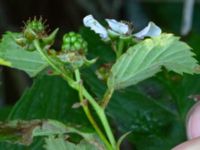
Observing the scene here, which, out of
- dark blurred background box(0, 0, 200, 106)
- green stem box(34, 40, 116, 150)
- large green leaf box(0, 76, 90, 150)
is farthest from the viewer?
dark blurred background box(0, 0, 200, 106)

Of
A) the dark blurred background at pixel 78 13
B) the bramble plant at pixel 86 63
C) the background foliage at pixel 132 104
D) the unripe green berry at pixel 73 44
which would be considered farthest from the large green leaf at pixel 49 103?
the dark blurred background at pixel 78 13

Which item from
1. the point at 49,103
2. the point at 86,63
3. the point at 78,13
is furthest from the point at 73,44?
the point at 78,13

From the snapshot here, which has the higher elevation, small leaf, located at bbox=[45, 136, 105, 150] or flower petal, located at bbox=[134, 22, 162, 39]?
flower petal, located at bbox=[134, 22, 162, 39]

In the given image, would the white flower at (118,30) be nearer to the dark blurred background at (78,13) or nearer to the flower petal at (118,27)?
the flower petal at (118,27)

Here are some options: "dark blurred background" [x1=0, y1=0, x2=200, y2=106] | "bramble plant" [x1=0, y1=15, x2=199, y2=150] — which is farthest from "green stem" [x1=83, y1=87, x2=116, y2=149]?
"dark blurred background" [x1=0, y1=0, x2=200, y2=106]

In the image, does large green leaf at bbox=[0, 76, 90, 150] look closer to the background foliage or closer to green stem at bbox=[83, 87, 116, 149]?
the background foliage

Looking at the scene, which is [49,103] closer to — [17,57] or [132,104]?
[132,104]
